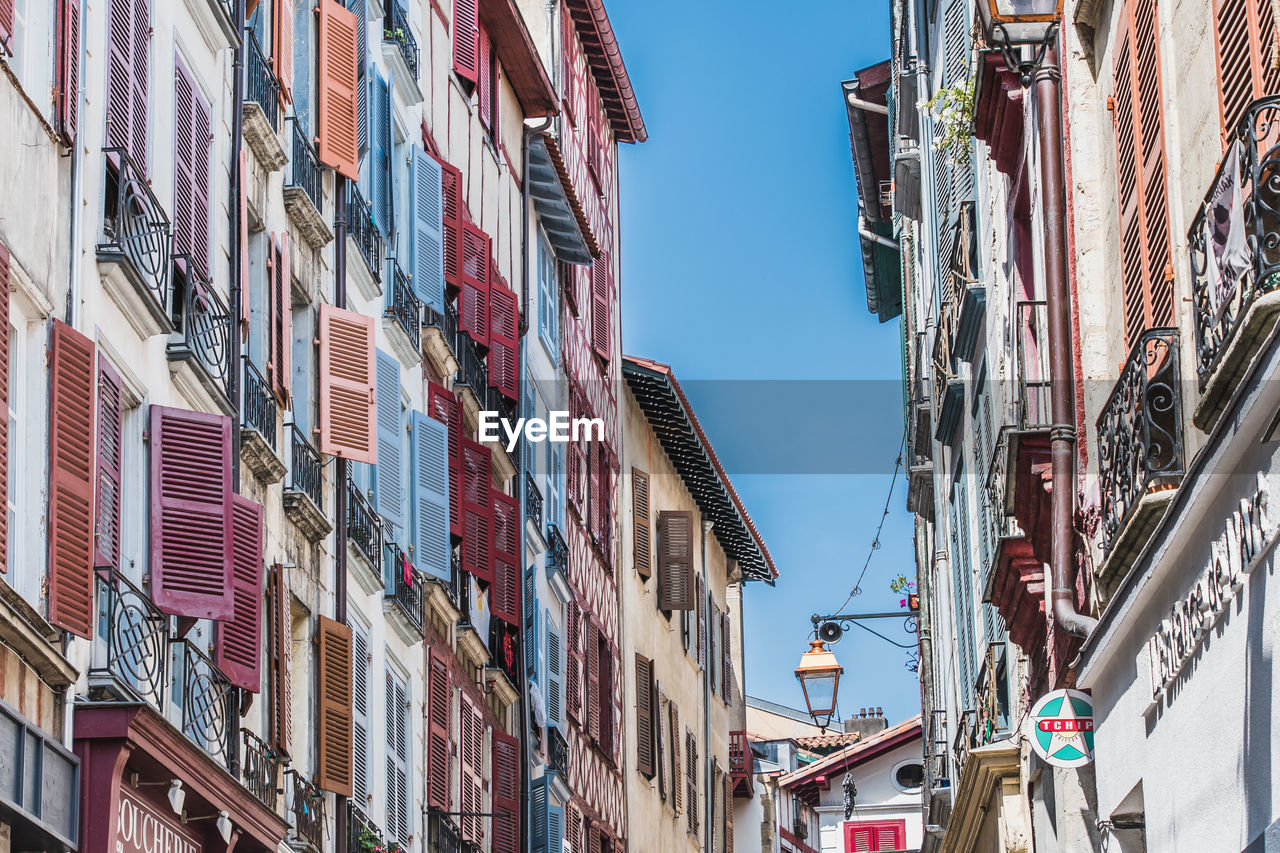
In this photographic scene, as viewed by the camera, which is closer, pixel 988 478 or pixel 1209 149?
pixel 1209 149

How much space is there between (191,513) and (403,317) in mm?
8138

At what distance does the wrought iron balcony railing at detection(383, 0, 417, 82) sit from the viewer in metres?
22.5

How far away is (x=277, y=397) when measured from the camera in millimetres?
17109

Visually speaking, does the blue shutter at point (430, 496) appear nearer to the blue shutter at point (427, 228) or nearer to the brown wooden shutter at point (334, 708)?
the blue shutter at point (427, 228)

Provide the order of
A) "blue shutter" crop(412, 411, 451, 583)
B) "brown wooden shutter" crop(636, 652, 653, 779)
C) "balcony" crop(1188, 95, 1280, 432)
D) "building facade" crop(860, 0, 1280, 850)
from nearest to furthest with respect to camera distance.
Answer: "balcony" crop(1188, 95, 1280, 432) → "building facade" crop(860, 0, 1280, 850) → "blue shutter" crop(412, 411, 451, 583) → "brown wooden shutter" crop(636, 652, 653, 779)

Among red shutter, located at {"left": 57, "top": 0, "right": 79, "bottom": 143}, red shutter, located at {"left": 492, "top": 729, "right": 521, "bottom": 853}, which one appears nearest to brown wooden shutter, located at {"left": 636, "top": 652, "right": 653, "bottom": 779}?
red shutter, located at {"left": 492, "top": 729, "right": 521, "bottom": 853}

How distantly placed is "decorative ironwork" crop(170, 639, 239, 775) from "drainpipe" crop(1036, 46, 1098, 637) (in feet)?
17.0

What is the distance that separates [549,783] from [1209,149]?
57.8 feet

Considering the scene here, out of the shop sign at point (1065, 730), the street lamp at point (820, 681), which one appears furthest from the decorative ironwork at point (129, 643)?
the street lamp at point (820, 681)

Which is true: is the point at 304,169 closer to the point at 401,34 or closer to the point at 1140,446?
the point at 401,34

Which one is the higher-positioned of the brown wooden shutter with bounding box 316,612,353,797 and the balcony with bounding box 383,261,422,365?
the balcony with bounding box 383,261,422,365

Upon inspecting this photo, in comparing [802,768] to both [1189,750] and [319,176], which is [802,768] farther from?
[1189,750]

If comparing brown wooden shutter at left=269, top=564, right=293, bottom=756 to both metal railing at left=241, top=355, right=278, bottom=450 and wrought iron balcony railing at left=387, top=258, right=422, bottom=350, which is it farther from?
wrought iron balcony railing at left=387, top=258, right=422, bottom=350

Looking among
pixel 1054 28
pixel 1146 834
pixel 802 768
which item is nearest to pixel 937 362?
pixel 1054 28
